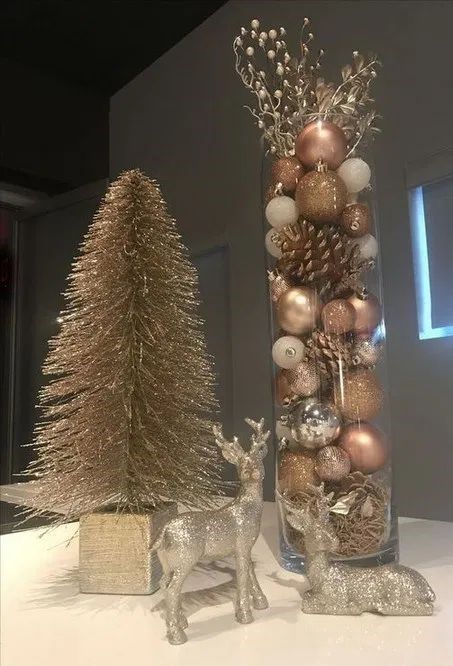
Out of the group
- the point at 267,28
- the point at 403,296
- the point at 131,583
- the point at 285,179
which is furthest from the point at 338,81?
the point at 131,583

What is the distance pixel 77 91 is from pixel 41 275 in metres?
0.43

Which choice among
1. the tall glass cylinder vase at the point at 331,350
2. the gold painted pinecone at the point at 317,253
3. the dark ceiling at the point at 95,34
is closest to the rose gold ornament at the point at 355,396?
the tall glass cylinder vase at the point at 331,350

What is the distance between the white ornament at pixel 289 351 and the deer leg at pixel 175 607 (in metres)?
0.26

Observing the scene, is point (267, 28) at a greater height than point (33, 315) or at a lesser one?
greater

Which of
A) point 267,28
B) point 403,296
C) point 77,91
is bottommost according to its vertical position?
point 403,296

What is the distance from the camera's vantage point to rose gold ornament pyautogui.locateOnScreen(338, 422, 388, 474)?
0.61 m

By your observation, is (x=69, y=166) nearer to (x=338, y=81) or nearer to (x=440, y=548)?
(x=338, y=81)

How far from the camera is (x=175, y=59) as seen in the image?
137cm

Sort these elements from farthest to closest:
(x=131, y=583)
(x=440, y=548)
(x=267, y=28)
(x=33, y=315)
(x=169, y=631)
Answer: (x=267, y=28)
(x=33, y=315)
(x=440, y=548)
(x=131, y=583)
(x=169, y=631)

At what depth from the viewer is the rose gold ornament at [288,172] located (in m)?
0.67

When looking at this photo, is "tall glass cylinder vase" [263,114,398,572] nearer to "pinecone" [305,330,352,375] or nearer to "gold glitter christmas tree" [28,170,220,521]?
"pinecone" [305,330,352,375]

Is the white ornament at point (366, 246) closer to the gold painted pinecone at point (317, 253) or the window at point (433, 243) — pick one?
the gold painted pinecone at point (317, 253)

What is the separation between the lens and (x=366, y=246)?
2.18 feet

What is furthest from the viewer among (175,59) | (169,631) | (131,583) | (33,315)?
(175,59)
